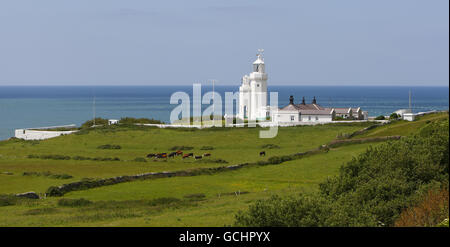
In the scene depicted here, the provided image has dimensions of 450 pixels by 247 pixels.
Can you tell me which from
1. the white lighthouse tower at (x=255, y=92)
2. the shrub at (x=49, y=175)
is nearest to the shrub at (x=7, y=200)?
the shrub at (x=49, y=175)

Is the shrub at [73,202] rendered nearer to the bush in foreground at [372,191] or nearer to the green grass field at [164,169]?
the green grass field at [164,169]

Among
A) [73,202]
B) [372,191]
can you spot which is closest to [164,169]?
[73,202]

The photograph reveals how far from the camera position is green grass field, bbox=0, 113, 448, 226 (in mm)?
24609

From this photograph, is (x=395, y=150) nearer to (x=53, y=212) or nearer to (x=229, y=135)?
(x=53, y=212)

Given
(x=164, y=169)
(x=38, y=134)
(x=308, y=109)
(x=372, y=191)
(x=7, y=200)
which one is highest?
(x=308, y=109)

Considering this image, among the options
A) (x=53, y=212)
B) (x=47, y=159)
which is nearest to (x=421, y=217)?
(x=53, y=212)

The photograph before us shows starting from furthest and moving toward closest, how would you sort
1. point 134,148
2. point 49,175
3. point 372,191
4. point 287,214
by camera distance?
point 134,148
point 49,175
point 372,191
point 287,214

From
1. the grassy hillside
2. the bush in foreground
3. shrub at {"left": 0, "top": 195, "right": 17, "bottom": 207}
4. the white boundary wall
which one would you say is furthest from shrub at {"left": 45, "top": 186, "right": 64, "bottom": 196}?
A: the white boundary wall

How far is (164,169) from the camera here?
4094cm

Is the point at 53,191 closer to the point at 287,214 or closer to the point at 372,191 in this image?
the point at 372,191

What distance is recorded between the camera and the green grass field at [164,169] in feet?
80.7

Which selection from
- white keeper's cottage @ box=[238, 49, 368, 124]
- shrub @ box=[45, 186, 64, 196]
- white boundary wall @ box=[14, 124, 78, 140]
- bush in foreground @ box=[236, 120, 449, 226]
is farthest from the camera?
white keeper's cottage @ box=[238, 49, 368, 124]
